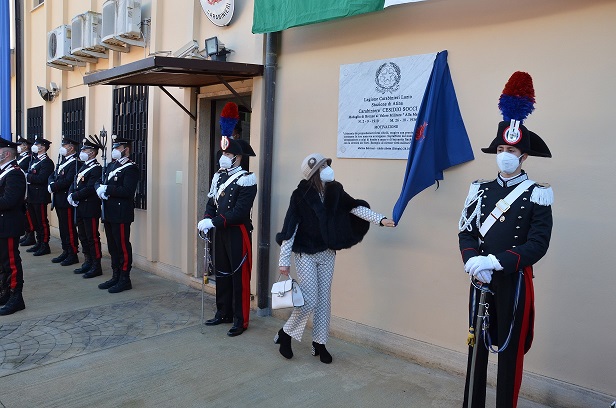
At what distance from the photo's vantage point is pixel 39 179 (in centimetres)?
885

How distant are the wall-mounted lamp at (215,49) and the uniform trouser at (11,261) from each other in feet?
10.5

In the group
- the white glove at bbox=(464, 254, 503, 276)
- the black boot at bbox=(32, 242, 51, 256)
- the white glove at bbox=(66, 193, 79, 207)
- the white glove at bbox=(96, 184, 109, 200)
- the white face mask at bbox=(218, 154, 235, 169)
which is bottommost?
the black boot at bbox=(32, 242, 51, 256)

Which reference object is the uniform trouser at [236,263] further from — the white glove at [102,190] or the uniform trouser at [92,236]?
the uniform trouser at [92,236]

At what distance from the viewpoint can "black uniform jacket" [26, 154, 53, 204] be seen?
29.0 ft

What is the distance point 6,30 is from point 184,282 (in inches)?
311

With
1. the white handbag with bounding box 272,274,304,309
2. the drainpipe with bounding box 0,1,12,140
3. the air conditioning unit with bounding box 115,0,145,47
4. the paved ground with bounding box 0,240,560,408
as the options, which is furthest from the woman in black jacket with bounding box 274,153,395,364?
the drainpipe with bounding box 0,1,12,140

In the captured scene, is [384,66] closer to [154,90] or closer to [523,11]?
[523,11]

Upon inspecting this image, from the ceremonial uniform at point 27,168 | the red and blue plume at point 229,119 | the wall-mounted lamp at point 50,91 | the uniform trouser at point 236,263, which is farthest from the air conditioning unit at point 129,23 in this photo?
the uniform trouser at point 236,263

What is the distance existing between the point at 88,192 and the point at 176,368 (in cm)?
395

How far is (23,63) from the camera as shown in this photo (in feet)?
41.2

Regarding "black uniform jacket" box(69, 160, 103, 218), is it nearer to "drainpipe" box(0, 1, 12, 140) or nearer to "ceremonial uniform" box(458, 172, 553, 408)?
"drainpipe" box(0, 1, 12, 140)

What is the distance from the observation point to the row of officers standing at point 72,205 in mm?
5598

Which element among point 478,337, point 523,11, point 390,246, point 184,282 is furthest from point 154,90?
point 478,337

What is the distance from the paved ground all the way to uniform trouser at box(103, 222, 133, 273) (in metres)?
0.89
